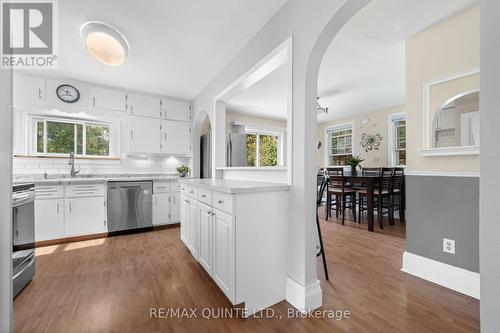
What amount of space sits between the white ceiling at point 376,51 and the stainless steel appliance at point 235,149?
175cm

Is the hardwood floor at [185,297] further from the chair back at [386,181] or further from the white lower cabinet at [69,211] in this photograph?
the chair back at [386,181]

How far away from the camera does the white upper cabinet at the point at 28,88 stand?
3.05 metres

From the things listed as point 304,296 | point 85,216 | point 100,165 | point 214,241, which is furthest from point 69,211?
point 304,296

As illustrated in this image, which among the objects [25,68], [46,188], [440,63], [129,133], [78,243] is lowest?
[78,243]

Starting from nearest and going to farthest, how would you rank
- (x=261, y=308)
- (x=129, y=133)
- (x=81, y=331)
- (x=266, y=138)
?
(x=81, y=331) < (x=261, y=308) < (x=129, y=133) < (x=266, y=138)

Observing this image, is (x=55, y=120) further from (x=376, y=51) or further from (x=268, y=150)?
(x=376, y=51)

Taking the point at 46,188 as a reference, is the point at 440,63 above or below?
above

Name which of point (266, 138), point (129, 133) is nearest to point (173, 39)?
point (129, 133)

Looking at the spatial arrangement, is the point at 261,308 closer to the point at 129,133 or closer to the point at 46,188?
the point at 46,188

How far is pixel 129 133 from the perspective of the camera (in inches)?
149

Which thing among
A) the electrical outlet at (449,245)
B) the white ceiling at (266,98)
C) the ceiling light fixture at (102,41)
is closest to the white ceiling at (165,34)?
the ceiling light fixture at (102,41)

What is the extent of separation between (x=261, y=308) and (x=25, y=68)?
4.30 meters

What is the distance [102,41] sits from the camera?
1977 mm

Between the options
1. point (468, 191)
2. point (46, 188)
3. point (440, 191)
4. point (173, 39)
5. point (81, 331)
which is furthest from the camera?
point (46, 188)
